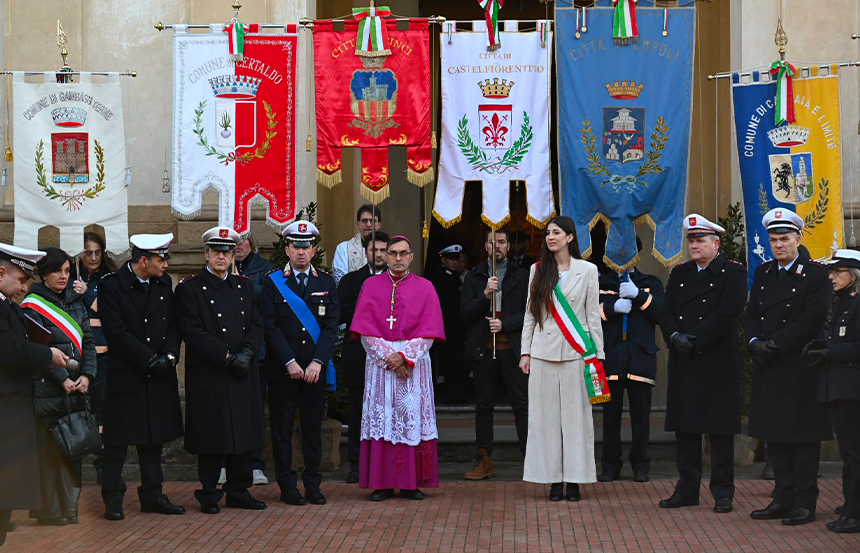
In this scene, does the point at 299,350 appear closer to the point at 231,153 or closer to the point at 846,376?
the point at 231,153

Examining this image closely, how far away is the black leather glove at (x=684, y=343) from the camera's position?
27.8ft

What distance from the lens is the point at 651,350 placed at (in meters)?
9.94

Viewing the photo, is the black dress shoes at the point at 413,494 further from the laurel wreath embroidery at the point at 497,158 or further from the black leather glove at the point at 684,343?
the laurel wreath embroidery at the point at 497,158

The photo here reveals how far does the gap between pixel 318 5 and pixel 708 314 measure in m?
7.15

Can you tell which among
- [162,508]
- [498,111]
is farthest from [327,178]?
[162,508]

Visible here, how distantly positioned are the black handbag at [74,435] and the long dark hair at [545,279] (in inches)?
132

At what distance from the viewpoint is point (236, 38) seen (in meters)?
10.2

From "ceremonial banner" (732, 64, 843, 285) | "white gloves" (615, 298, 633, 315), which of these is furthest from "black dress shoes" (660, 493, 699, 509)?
"ceremonial banner" (732, 64, 843, 285)

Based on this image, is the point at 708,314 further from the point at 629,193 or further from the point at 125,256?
the point at 125,256

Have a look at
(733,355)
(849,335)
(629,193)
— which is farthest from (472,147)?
(849,335)

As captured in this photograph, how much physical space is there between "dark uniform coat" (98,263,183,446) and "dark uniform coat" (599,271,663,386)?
12.3ft

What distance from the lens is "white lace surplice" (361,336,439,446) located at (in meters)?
8.96

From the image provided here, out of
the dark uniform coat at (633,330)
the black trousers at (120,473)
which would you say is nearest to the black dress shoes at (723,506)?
the dark uniform coat at (633,330)

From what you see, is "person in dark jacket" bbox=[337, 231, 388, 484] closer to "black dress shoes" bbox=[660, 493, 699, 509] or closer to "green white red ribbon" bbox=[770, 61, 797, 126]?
"black dress shoes" bbox=[660, 493, 699, 509]
